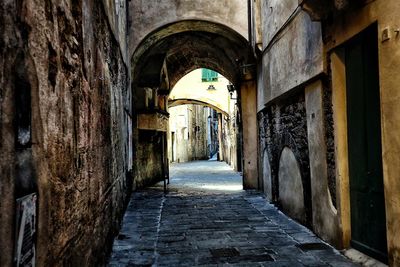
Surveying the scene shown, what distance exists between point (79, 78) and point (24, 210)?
1.46m

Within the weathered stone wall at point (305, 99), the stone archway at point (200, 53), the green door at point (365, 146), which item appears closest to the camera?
the green door at point (365, 146)

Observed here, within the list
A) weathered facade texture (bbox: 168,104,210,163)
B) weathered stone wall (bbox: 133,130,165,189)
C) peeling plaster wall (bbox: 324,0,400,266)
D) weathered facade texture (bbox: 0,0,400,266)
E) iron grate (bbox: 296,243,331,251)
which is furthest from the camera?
weathered facade texture (bbox: 168,104,210,163)

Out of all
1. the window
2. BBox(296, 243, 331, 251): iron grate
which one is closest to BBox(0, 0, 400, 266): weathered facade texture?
BBox(296, 243, 331, 251): iron grate

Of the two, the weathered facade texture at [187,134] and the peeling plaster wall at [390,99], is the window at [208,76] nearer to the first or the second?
the weathered facade texture at [187,134]

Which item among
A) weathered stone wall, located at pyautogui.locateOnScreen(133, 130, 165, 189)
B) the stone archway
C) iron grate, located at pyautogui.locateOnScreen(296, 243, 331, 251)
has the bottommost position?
iron grate, located at pyautogui.locateOnScreen(296, 243, 331, 251)

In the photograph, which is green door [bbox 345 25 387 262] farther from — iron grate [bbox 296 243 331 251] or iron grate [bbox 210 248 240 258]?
iron grate [bbox 210 248 240 258]

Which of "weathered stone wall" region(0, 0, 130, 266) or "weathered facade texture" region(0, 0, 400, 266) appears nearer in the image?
"weathered stone wall" region(0, 0, 130, 266)

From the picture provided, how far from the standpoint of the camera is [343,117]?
4.36 metres

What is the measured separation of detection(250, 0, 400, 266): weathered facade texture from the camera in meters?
3.30

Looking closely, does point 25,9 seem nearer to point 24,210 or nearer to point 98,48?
point 24,210

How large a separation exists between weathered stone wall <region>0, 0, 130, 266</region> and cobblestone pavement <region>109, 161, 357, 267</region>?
2.59 ft

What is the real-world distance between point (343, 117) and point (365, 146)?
0.54 m

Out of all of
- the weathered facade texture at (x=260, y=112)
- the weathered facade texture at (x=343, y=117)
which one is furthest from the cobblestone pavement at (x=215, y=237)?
the weathered facade texture at (x=343, y=117)

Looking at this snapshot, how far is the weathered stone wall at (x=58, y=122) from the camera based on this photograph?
1.42 meters
